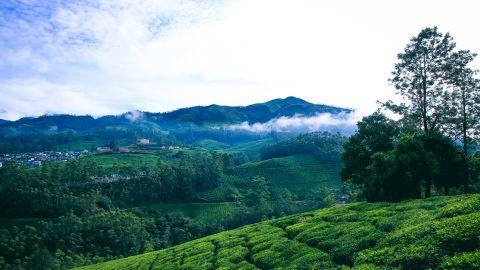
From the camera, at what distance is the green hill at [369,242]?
16594mm

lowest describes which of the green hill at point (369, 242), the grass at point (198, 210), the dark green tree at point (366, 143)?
the grass at point (198, 210)

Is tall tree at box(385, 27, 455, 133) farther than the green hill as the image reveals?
Yes

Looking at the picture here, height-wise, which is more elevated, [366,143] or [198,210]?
[366,143]

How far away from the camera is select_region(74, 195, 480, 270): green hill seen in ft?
54.4

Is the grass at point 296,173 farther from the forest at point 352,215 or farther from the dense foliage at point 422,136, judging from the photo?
the dense foliage at point 422,136

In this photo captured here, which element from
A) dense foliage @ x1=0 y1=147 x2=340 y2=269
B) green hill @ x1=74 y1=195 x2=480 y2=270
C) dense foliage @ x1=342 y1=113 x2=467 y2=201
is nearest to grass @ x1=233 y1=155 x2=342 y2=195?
dense foliage @ x1=0 y1=147 x2=340 y2=269

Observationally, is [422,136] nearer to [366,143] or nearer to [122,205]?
[366,143]

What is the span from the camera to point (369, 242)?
72.3ft

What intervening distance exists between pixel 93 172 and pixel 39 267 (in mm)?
72673

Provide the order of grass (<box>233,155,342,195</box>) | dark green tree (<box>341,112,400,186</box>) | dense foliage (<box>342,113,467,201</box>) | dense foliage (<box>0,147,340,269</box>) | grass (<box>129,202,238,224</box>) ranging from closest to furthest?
dense foliage (<box>342,113,467,201</box>) < dark green tree (<box>341,112,400,186</box>) < dense foliage (<box>0,147,340,269</box>) < grass (<box>129,202,238,224</box>) < grass (<box>233,155,342,195</box>)

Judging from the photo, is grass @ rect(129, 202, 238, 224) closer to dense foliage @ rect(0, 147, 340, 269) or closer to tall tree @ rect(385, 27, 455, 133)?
dense foliage @ rect(0, 147, 340, 269)

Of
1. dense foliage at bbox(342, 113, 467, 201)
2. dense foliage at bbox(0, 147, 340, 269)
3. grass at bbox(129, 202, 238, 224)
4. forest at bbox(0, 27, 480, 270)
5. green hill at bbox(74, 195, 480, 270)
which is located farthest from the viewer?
grass at bbox(129, 202, 238, 224)

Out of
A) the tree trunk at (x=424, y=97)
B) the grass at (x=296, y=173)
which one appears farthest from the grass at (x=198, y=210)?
the tree trunk at (x=424, y=97)

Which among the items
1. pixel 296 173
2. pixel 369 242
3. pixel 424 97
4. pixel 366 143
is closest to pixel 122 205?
pixel 296 173
